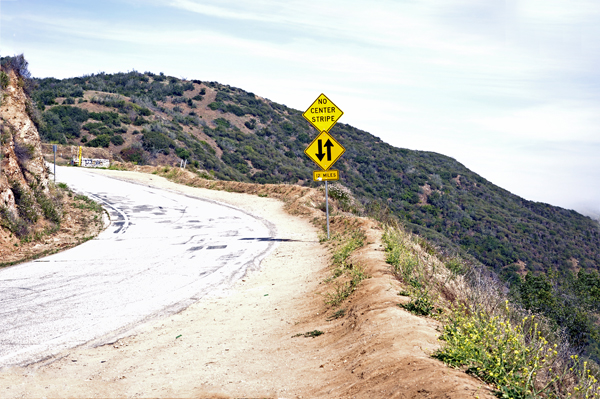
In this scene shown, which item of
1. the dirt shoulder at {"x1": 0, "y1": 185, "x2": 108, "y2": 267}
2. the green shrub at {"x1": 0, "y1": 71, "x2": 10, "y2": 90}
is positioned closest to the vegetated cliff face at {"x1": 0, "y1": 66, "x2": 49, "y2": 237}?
the green shrub at {"x1": 0, "y1": 71, "x2": 10, "y2": 90}

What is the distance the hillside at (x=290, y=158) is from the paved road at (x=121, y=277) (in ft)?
74.3

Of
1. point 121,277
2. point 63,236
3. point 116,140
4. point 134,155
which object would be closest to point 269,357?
point 121,277

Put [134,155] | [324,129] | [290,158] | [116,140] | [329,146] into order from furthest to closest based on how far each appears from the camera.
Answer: [290,158], [116,140], [134,155], [329,146], [324,129]

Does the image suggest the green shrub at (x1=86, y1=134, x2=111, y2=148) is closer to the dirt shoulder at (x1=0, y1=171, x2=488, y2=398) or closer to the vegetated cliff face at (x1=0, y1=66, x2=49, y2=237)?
the vegetated cliff face at (x1=0, y1=66, x2=49, y2=237)

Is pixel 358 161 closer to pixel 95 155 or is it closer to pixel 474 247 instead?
pixel 474 247

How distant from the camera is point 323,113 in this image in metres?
15.3

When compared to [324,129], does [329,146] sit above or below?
below

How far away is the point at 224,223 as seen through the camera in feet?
66.0

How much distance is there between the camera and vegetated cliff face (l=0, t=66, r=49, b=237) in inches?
630

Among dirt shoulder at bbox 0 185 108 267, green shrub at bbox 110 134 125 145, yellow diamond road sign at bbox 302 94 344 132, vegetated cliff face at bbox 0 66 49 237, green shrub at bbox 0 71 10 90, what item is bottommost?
dirt shoulder at bbox 0 185 108 267

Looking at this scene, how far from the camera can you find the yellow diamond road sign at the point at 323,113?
15258 mm

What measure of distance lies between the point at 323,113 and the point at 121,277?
7.88 meters

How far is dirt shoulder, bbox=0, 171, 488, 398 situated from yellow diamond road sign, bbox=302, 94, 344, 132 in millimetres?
6856

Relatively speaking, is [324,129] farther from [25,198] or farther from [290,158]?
[290,158]
